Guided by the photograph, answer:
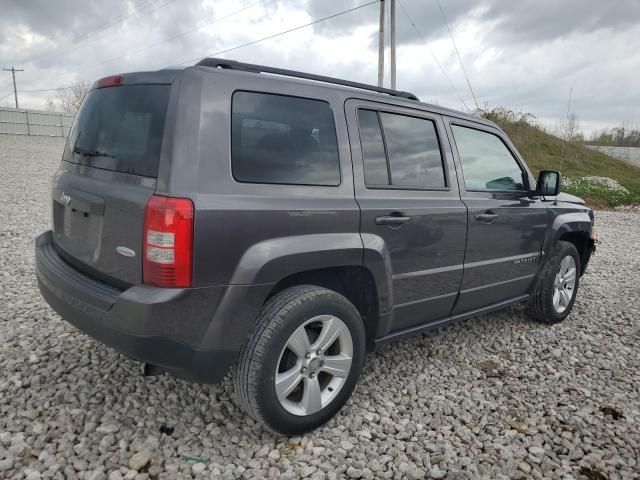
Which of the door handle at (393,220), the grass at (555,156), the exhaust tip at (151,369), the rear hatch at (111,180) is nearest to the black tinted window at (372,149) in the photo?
the door handle at (393,220)

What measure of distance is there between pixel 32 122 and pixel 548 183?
37.4 m

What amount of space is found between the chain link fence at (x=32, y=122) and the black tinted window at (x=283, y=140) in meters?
35.2

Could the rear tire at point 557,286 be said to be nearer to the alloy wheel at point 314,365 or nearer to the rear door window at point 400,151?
the rear door window at point 400,151

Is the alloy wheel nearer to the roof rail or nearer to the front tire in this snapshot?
the front tire

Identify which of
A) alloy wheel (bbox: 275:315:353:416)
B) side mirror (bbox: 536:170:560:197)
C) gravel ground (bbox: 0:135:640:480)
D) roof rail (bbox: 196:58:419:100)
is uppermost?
roof rail (bbox: 196:58:419:100)

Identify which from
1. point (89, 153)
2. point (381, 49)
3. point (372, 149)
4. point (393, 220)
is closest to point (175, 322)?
point (89, 153)

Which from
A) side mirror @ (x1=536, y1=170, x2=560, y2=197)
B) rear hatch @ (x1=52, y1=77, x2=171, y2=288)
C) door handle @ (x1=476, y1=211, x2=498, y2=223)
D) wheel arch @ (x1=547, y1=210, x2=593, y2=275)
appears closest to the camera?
rear hatch @ (x1=52, y1=77, x2=171, y2=288)

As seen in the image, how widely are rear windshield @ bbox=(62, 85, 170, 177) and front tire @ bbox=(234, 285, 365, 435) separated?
907mm

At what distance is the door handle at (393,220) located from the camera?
2652mm

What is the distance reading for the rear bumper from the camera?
2006 mm

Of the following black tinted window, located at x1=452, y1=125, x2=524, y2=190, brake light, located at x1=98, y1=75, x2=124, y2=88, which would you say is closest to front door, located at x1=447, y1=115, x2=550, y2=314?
black tinted window, located at x1=452, y1=125, x2=524, y2=190

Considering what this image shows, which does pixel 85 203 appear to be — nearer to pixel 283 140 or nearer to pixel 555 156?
pixel 283 140

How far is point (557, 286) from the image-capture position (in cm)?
434

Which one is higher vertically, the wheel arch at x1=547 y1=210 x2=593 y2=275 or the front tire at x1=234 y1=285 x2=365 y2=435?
the wheel arch at x1=547 y1=210 x2=593 y2=275
